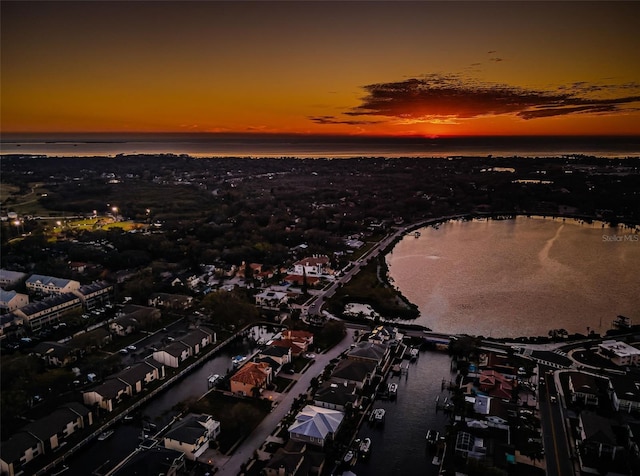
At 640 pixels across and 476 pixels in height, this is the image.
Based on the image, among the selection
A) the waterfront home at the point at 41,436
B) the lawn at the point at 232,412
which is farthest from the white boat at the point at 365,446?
the waterfront home at the point at 41,436

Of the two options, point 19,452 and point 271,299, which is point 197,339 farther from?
point 19,452

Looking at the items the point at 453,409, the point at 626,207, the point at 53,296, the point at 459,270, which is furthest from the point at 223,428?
the point at 626,207

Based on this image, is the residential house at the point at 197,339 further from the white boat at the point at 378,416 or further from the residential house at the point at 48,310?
the white boat at the point at 378,416

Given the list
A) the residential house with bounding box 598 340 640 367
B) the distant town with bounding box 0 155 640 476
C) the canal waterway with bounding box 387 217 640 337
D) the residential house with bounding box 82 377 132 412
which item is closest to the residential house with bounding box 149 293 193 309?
the distant town with bounding box 0 155 640 476

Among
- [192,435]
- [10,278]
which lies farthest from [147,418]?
[10,278]

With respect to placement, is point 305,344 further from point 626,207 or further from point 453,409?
point 626,207
